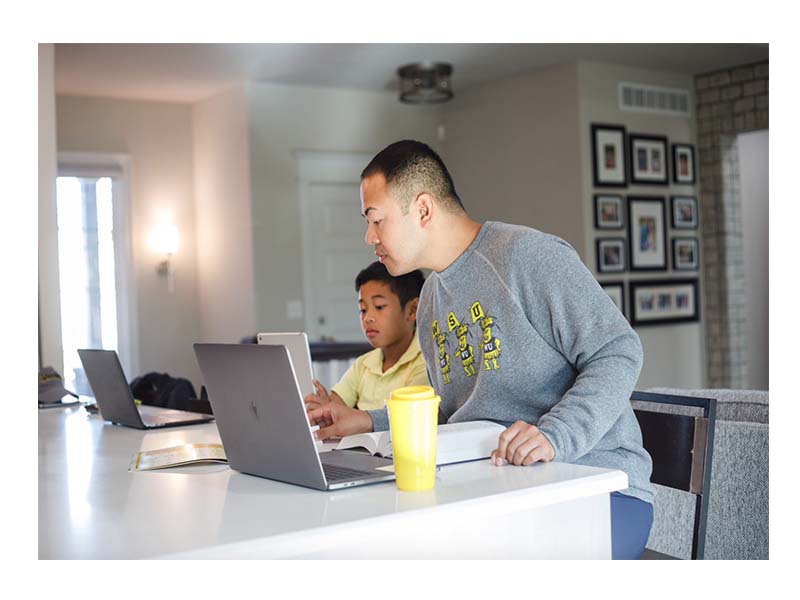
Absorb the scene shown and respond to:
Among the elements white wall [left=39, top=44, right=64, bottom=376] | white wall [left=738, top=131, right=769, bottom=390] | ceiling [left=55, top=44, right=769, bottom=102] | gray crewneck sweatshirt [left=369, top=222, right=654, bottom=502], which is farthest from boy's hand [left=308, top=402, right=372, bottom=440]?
white wall [left=738, top=131, right=769, bottom=390]

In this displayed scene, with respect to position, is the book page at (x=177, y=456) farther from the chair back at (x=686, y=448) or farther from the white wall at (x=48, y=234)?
the white wall at (x=48, y=234)

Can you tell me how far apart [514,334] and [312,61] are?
4.44 metres

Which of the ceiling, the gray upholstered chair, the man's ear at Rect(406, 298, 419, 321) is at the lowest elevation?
the gray upholstered chair

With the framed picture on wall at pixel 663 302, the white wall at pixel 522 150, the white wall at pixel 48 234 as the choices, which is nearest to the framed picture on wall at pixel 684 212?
the framed picture on wall at pixel 663 302

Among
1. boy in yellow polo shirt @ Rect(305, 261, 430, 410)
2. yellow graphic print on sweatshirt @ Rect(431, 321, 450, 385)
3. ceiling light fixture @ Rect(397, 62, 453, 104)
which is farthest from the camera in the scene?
ceiling light fixture @ Rect(397, 62, 453, 104)

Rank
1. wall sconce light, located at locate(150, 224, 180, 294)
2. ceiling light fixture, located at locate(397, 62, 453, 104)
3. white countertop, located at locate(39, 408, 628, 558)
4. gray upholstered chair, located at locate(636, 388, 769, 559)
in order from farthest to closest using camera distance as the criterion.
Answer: wall sconce light, located at locate(150, 224, 180, 294) < ceiling light fixture, located at locate(397, 62, 453, 104) < gray upholstered chair, located at locate(636, 388, 769, 559) < white countertop, located at locate(39, 408, 628, 558)

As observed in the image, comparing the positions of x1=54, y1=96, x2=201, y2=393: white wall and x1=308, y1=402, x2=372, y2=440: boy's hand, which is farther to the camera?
x1=54, y1=96, x2=201, y2=393: white wall

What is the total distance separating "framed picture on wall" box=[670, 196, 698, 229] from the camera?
20.5ft

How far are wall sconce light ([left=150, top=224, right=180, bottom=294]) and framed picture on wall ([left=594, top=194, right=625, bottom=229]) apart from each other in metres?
2.91

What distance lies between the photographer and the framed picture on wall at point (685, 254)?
246 inches

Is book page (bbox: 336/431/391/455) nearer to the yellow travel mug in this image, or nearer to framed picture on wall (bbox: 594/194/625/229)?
the yellow travel mug

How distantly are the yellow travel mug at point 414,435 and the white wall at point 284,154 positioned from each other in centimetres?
500

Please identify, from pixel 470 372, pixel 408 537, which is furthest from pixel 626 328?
pixel 408 537
